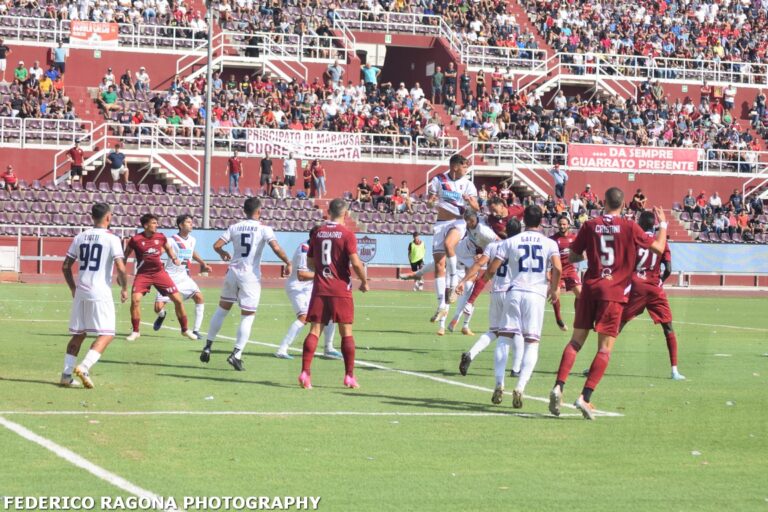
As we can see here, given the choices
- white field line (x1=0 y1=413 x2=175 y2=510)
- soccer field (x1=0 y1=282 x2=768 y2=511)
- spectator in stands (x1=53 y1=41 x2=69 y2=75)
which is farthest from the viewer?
spectator in stands (x1=53 y1=41 x2=69 y2=75)

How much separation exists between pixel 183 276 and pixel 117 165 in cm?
2554

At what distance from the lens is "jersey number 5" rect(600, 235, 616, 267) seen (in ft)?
44.0

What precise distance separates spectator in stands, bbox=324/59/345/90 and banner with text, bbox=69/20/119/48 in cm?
919

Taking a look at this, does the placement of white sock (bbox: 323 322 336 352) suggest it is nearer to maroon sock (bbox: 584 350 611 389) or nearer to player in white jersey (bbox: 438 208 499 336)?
player in white jersey (bbox: 438 208 499 336)

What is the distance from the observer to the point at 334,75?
2258 inches

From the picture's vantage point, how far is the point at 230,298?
17781 mm

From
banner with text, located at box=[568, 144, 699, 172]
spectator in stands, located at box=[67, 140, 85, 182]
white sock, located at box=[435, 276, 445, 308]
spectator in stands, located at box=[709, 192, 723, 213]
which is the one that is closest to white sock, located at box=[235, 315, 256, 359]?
white sock, located at box=[435, 276, 445, 308]

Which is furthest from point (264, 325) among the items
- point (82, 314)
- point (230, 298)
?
point (82, 314)

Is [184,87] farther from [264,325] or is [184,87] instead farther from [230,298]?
[230,298]

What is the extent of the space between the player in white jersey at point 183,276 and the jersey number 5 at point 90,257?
7.44 meters

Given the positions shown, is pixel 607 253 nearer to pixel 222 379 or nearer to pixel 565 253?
pixel 222 379

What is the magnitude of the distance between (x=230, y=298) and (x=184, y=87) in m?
36.5

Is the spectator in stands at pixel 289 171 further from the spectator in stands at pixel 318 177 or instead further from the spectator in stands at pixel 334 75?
the spectator in stands at pixel 334 75

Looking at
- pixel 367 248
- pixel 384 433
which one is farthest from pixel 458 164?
pixel 367 248
